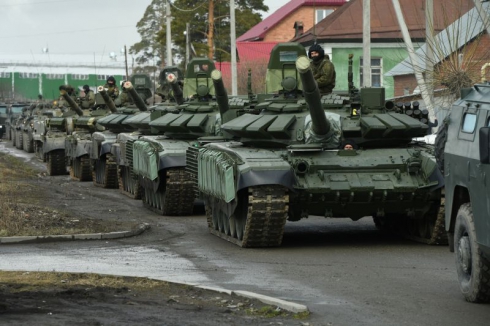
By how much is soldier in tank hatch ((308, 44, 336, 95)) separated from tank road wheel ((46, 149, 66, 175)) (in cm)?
1999

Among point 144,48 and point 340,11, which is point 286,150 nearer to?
point 340,11

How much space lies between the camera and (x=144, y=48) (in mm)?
98750

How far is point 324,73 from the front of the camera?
59.7 ft

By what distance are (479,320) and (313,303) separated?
159 centimetres

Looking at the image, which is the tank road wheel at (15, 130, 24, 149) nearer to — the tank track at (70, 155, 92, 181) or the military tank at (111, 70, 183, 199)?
the tank track at (70, 155, 92, 181)

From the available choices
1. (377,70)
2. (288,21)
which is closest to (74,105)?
(377,70)

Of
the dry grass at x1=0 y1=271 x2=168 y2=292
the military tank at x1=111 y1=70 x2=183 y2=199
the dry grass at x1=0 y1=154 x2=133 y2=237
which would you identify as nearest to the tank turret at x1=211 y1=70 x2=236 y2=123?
the dry grass at x1=0 y1=154 x2=133 y2=237

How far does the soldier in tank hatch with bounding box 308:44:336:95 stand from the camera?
1816 centimetres

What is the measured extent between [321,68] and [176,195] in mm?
4693

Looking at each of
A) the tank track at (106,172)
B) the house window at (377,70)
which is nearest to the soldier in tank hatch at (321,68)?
the tank track at (106,172)

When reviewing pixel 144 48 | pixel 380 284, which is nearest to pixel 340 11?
pixel 144 48

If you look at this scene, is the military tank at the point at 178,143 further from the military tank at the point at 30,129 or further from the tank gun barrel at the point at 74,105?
the military tank at the point at 30,129

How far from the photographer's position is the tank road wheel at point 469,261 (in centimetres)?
1094

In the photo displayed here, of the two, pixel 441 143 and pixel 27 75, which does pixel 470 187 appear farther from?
pixel 27 75
